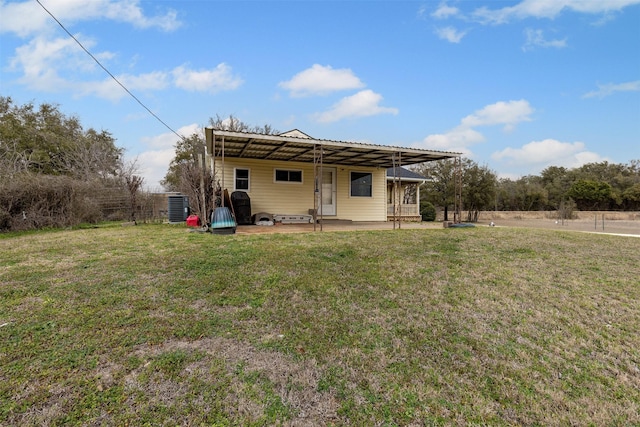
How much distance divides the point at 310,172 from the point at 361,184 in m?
2.35

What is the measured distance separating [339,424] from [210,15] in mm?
10229

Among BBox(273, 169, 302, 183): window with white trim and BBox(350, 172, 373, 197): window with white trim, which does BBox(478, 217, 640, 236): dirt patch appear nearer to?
BBox(350, 172, 373, 197): window with white trim

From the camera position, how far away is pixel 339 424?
5.85ft

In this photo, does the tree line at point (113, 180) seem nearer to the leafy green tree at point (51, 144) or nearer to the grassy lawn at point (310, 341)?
the leafy green tree at point (51, 144)

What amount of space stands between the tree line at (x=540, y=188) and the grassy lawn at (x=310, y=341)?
48.7ft

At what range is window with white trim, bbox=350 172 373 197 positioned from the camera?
12.9 m

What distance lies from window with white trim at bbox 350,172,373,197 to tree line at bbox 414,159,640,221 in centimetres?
611

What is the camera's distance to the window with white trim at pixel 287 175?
37.5 ft

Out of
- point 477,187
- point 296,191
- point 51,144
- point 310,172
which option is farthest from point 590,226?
point 51,144

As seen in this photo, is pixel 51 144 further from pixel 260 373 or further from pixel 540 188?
pixel 540 188

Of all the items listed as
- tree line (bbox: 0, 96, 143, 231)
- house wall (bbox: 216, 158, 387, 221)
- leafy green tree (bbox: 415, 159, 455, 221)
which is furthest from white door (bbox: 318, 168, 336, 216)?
leafy green tree (bbox: 415, 159, 455, 221)

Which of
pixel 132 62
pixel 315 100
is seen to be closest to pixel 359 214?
pixel 315 100

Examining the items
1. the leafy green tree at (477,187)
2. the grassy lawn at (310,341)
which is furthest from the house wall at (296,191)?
the leafy green tree at (477,187)

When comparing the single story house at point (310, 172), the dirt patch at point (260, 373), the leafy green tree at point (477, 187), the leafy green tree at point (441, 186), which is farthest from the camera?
the leafy green tree at point (441, 186)
